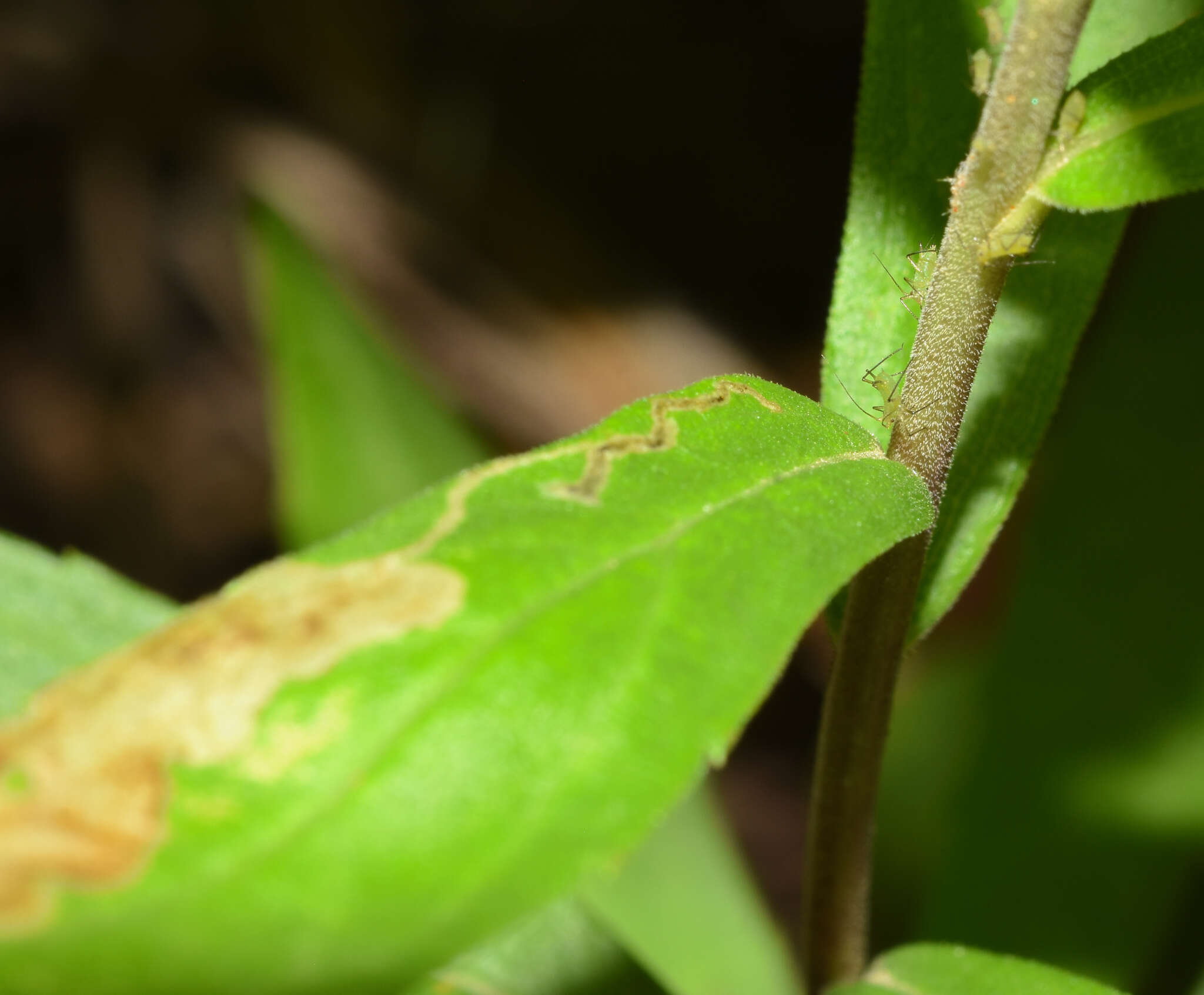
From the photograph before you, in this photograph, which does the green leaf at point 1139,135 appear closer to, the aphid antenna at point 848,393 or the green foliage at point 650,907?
the aphid antenna at point 848,393

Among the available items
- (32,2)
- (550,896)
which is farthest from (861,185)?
(32,2)

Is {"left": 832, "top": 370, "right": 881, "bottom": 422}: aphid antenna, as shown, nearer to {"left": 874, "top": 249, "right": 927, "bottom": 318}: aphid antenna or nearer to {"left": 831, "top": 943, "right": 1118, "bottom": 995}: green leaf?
{"left": 874, "top": 249, "right": 927, "bottom": 318}: aphid antenna

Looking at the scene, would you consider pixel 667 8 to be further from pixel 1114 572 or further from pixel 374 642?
pixel 374 642

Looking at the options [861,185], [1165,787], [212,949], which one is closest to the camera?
[212,949]

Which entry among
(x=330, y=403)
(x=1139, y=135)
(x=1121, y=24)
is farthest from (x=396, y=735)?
(x=330, y=403)

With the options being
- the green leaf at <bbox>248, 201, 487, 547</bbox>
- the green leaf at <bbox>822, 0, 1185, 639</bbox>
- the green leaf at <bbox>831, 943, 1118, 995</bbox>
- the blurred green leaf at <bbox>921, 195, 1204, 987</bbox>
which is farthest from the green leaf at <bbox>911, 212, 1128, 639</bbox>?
the green leaf at <bbox>248, 201, 487, 547</bbox>

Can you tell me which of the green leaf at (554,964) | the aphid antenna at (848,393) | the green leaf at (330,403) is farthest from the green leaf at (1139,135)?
the green leaf at (330,403)
